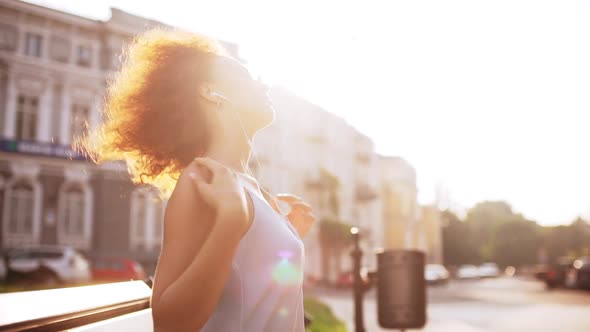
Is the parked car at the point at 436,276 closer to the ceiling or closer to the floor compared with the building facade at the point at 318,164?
closer to the floor

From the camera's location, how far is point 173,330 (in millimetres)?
1120

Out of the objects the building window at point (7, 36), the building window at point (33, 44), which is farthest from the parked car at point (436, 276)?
the building window at point (7, 36)

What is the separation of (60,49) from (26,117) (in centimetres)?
350

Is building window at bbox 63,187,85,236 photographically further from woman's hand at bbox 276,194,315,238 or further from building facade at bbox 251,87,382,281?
woman's hand at bbox 276,194,315,238

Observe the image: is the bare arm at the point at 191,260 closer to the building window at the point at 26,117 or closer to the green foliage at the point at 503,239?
the building window at the point at 26,117

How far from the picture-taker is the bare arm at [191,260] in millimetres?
1100

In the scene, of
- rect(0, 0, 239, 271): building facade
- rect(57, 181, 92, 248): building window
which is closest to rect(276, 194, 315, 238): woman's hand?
rect(0, 0, 239, 271): building facade

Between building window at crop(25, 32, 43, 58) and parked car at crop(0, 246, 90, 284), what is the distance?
10930mm

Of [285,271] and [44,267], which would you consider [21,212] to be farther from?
[285,271]

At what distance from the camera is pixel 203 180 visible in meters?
1.18

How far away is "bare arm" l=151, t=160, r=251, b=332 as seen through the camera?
110 centimetres

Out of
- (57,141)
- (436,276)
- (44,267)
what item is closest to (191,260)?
(44,267)

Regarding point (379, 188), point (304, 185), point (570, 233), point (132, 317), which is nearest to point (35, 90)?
point (304, 185)

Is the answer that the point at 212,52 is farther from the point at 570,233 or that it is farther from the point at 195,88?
the point at 570,233
